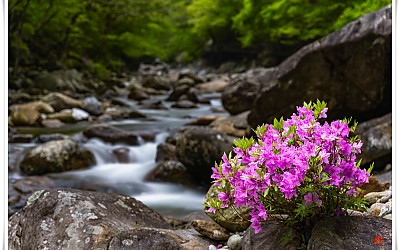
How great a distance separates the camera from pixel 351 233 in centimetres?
156

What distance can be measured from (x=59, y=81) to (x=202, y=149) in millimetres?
7623

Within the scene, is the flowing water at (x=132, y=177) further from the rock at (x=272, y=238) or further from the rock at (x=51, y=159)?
the rock at (x=272, y=238)

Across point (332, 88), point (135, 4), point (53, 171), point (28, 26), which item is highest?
point (135, 4)

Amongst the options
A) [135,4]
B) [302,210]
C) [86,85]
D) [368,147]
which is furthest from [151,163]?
[135,4]

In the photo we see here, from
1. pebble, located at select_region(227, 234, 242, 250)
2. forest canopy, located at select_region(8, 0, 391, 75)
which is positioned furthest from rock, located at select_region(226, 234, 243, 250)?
forest canopy, located at select_region(8, 0, 391, 75)

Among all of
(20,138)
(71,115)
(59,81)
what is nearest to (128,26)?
(59,81)

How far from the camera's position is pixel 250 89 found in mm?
7152

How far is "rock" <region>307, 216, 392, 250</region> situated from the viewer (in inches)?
59.9

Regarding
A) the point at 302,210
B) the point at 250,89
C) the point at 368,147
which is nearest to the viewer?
the point at 302,210

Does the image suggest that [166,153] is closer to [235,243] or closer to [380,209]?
[235,243]

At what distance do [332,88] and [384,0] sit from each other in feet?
3.31

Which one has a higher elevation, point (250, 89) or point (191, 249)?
point (250, 89)

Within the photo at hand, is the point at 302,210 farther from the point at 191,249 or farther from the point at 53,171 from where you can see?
the point at 53,171

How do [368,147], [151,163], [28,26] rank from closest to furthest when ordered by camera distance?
[368,147]
[151,163]
[28,26]
